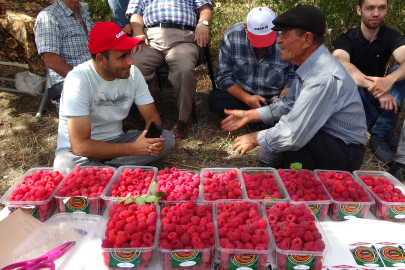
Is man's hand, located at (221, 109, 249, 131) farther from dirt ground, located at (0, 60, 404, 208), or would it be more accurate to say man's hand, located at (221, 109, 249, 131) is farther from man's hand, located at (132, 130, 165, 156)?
dirt ground, located at (0, 60, 404, 208)

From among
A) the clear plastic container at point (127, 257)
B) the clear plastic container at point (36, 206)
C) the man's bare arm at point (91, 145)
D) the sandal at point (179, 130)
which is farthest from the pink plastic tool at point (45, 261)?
the sandal at point (179, 130)

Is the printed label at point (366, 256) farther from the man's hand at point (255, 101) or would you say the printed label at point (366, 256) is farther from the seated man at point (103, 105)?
the man's hand at point (255, 101)

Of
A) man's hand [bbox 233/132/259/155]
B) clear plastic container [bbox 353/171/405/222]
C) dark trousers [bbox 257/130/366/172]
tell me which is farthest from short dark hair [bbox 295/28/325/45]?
clear plastic container [bbox 353/171/405/222]

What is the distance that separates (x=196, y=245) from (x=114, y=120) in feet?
4.52

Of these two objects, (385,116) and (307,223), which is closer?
(307,223)

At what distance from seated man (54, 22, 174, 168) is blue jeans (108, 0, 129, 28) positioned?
1406mm

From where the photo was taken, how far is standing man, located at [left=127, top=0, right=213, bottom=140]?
3.12m

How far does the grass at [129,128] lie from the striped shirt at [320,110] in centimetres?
93

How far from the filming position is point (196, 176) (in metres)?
1.77

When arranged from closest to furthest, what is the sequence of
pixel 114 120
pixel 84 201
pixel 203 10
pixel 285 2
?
pixel 84 201, pixel 114 120, pixel 203 10, pixel 285 2

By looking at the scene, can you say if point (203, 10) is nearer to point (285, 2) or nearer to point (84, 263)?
point (285, 2)

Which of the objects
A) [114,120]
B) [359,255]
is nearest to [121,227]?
[359,255]

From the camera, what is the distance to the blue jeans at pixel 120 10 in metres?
3.49

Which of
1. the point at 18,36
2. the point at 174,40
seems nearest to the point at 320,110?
the point at 174,40
